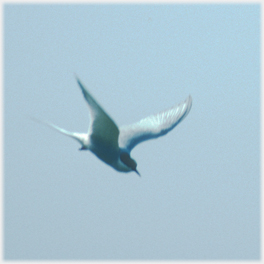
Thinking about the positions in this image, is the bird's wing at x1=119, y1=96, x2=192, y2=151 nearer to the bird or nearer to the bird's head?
the bird

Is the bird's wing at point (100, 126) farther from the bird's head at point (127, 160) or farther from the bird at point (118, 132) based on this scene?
the bird's head at point (127, 160)

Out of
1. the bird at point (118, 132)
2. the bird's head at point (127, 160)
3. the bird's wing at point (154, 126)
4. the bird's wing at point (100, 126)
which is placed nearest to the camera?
the bird's wing at point (100, 126)

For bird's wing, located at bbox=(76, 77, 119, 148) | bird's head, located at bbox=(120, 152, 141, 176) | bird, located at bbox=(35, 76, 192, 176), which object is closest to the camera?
bird's wing, located at bbox=(76, 77, 119, 148)

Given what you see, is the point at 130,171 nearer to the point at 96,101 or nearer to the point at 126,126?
the point at 126,126

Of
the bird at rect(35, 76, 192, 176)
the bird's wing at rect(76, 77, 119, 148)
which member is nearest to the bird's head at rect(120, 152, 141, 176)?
the bird at rect(35, 76, 192, 176)

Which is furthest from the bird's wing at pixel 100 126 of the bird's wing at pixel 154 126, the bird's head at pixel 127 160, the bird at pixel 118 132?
the bird's wing at pixel 154 126

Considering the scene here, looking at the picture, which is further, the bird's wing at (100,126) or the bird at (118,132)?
the bird at (118,132)

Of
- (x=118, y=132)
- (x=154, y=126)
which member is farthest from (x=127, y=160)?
(x=154, y=126)
